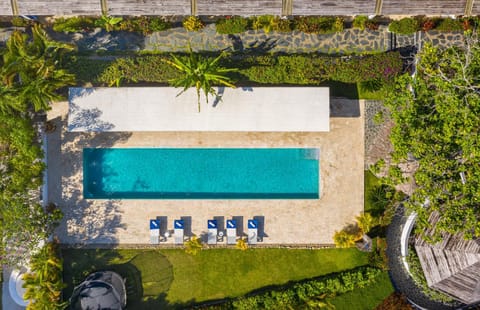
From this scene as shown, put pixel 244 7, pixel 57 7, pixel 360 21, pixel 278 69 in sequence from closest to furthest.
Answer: pixel 57 7
pixel 244 7
pixel 278 69
pixel 360 21

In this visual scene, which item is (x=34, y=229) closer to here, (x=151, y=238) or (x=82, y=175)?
(x=82, y=175)

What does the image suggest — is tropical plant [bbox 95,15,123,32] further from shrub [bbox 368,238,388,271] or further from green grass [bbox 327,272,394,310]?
green grass [bbox 327,272,394,310]

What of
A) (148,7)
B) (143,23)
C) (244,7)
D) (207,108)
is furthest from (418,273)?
(148,7)

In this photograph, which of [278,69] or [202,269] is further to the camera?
[202,269]

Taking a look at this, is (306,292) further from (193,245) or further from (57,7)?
(57,7)

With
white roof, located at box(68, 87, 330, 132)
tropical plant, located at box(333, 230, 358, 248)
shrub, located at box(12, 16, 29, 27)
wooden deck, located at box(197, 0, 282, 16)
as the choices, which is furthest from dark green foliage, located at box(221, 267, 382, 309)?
shrub, located at box(12, 16, 29, 27)

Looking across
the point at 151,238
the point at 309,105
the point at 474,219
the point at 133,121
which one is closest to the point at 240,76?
the point at 309,105

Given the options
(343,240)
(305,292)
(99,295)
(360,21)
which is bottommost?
(99,295)
